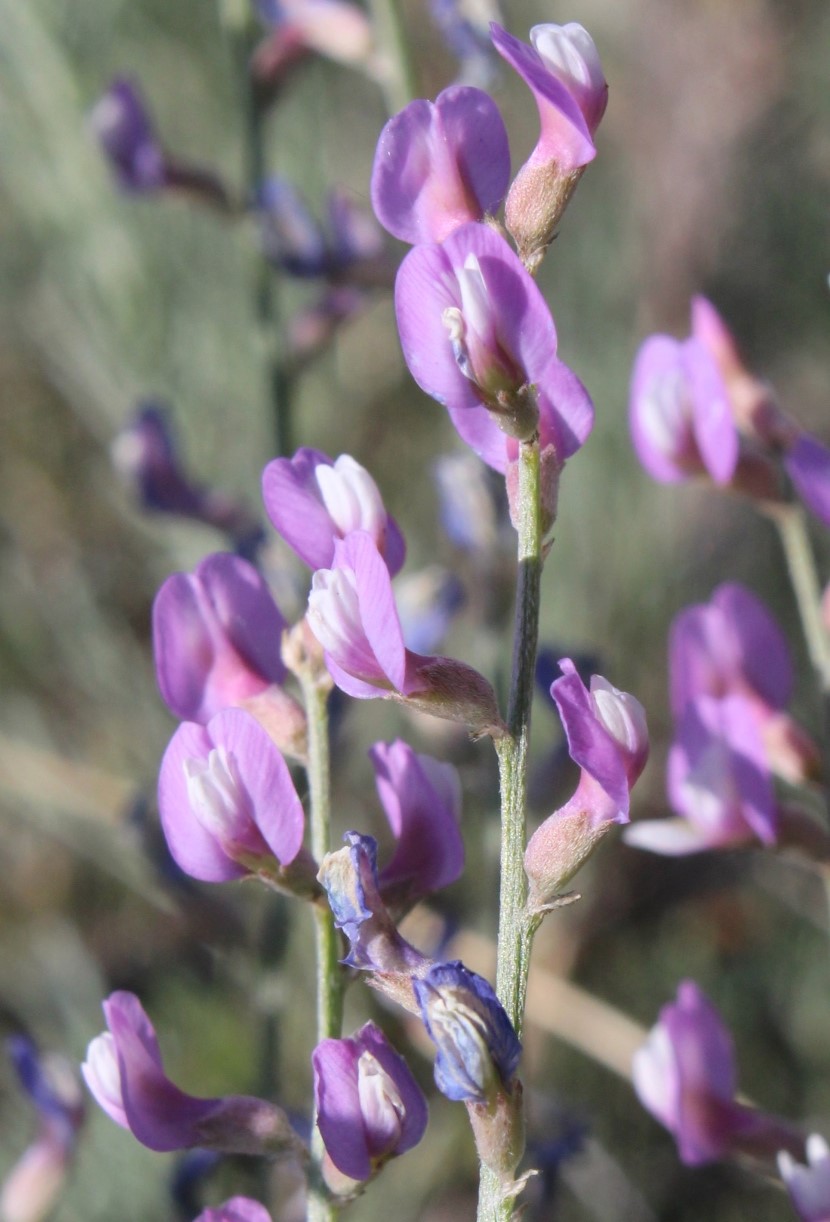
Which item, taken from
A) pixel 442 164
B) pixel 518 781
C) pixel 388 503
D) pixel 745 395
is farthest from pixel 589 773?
pixel 388 503

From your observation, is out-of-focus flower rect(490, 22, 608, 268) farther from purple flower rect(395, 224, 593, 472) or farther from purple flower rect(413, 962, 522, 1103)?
purple flower rect(413, 962, 522, 1103)

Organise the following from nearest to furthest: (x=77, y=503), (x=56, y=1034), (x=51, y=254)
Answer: (x=56, y=1034)
(x=51, y=254)
(x=77, y=503)

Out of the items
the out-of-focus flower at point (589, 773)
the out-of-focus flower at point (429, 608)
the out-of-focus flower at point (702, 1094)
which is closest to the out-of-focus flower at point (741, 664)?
the out-of-focus flower at point (702, 1094)

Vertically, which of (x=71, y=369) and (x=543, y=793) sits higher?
(x=71, y=369)

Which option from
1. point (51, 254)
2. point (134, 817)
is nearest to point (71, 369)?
point (51, 254)

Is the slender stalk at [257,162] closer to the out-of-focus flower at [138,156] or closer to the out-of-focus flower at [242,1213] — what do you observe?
the out-of-focus flower at [138,156]

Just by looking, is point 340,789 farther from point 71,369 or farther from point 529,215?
point 529,215

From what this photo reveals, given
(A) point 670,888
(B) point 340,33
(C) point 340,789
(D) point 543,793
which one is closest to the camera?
(D) point 543,793
